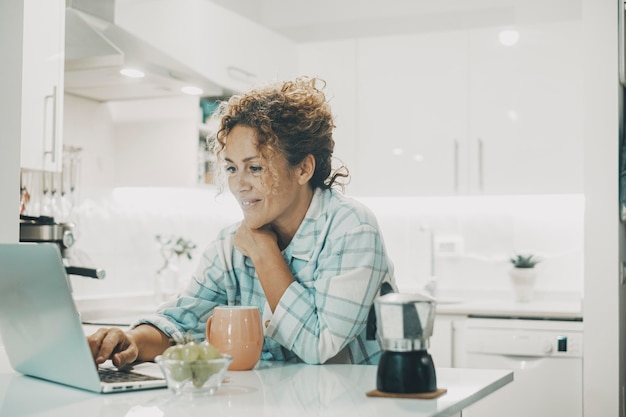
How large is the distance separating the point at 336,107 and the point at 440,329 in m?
1.33

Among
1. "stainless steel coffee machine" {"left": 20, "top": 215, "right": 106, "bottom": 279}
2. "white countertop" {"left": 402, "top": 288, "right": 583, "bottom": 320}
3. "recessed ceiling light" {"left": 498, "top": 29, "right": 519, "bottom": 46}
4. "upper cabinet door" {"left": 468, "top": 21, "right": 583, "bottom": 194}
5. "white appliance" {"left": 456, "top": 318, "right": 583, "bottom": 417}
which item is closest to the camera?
"stainless steel coffee machine" {"left": 20, "top": 215, "right": 106, "bottom": 279}

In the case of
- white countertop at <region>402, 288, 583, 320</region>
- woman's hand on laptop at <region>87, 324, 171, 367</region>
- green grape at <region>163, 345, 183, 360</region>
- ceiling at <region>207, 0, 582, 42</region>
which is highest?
ceiling at <region>207, 0, 582, 42</region>

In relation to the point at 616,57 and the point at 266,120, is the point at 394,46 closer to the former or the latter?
the point at 616,57

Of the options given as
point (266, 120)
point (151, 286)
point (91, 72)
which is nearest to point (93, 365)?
point (266, 120)

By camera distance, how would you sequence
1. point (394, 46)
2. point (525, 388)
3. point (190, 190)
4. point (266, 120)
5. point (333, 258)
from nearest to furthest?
point (333, 258) < point (266, 120) < point (525, 388) < point (394, 46) < point (190, 190)

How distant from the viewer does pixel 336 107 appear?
14.1 feet

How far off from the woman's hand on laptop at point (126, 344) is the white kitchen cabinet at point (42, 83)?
0.99 m

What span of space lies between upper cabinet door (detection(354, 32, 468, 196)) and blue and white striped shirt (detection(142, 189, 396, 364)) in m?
2.20

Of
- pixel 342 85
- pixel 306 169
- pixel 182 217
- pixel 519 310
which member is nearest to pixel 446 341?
pixel 519 310

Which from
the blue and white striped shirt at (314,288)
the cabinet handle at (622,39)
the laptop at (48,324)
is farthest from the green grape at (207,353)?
the cabinet handle at (622,39)

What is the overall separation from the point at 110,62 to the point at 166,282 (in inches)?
56.0

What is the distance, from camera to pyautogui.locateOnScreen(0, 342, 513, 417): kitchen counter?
3.94 feet

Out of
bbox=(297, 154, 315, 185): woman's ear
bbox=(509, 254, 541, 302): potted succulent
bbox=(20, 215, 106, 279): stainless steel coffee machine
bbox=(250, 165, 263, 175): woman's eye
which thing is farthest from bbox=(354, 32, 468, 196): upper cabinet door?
bbox=(250, 165, 263, 175): woman's eye

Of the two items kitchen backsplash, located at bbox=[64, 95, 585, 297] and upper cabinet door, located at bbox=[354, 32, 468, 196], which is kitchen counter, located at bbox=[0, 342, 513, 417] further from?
upper cabinet door, located at bbox=[354, 32, 468, 196]
